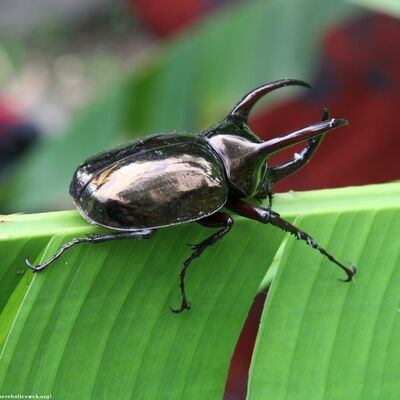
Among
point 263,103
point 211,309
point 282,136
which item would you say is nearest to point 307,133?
point 282,136

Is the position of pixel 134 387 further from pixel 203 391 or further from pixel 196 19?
pixel 196 19

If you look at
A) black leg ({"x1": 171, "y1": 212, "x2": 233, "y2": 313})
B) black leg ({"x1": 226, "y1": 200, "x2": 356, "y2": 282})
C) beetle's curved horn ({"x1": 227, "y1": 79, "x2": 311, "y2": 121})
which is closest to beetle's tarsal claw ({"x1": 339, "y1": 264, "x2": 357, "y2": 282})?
black leg ({"x1": 226, "y1": 200, "x2": 356, "y2": 282})

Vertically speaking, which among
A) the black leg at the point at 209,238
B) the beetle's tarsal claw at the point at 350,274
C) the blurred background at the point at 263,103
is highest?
the black leg at the point at 209,238

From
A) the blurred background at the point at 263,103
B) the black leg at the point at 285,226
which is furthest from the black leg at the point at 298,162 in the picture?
the blurred background at the point at 263,103

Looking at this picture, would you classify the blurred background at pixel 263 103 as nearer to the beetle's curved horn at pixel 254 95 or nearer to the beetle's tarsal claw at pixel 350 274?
the beetle's curved horn at pixel 254 95

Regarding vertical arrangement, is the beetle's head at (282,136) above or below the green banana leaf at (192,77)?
above
